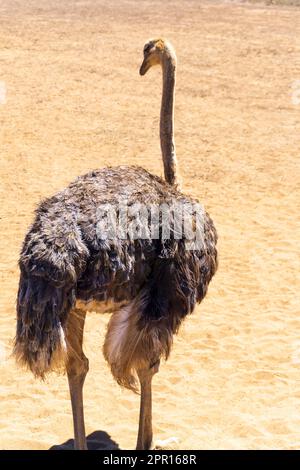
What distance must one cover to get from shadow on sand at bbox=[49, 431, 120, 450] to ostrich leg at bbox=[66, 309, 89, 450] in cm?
37

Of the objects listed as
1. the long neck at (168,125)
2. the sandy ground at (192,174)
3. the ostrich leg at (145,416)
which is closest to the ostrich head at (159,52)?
the long neck at (168,125)

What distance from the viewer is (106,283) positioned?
388cm

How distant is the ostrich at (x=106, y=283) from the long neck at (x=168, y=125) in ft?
1.48

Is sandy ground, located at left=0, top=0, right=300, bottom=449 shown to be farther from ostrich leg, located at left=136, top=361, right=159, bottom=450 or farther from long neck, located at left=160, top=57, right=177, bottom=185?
long neck, located at left=160, top=57, right=177, bottom=185

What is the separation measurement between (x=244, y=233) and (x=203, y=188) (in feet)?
4.79

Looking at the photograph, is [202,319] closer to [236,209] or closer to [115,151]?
[236,209]

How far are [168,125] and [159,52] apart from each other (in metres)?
0.56

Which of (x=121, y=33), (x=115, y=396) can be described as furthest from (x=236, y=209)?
(x=121, y=33)

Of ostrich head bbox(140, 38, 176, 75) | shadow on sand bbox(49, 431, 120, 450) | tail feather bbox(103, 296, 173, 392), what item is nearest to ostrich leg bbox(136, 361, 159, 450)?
shadow on sand bbox(49, 431, 120, 450)

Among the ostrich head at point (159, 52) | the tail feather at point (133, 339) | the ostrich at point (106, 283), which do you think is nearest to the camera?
the ostrich at point (106, 283)

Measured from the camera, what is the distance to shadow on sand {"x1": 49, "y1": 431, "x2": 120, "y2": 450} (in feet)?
15.4

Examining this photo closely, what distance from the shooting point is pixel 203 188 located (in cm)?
948

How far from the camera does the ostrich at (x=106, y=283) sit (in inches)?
148

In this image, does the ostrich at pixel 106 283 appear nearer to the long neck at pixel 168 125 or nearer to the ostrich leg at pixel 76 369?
the ostrich leg at pixel 76 369
